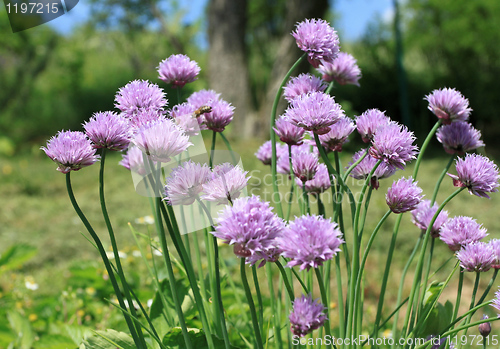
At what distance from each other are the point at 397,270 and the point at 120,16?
8.15m

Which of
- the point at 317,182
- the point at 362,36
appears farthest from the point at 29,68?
the point at 317,182

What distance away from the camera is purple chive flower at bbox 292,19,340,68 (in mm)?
867

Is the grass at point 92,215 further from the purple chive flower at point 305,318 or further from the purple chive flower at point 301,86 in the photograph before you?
the purple chive flower at point 305,318

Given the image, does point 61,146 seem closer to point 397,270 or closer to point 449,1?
point 397,270

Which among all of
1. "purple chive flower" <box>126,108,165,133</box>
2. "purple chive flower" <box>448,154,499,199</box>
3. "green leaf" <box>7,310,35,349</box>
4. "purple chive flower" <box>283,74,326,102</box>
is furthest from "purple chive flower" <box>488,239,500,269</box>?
"green leaf" <box>7,310,35,349</box>

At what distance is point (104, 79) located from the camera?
1145 cm

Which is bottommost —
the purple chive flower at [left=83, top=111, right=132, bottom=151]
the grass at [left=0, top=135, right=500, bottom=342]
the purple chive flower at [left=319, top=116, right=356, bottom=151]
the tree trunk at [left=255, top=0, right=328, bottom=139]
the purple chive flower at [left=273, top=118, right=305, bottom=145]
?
the purple chive flower at [left=83, top=111, right=132, bottom=151]

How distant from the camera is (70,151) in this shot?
2.33 feet

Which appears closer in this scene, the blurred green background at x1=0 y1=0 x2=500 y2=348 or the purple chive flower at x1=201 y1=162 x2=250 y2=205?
the purple chive flower at x1=201 y1=162 x2=250 y2=205

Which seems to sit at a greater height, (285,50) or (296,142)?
(285,50)

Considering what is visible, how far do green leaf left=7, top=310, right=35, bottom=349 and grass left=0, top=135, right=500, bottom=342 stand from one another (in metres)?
0.80

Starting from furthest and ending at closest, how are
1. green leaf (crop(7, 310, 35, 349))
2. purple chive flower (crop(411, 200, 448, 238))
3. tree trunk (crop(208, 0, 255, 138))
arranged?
tree trunk (crop(208, 0, 255, 138)), green leaf (crop(7, 310, 35, 349)), purple chive flower (crop(411, 200, 448, 238))

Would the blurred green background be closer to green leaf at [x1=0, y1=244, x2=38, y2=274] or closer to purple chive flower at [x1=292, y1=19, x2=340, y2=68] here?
green leaf at [x1=0, y1=244, x2=38, y2=274]

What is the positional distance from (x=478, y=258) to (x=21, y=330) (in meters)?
1.37
